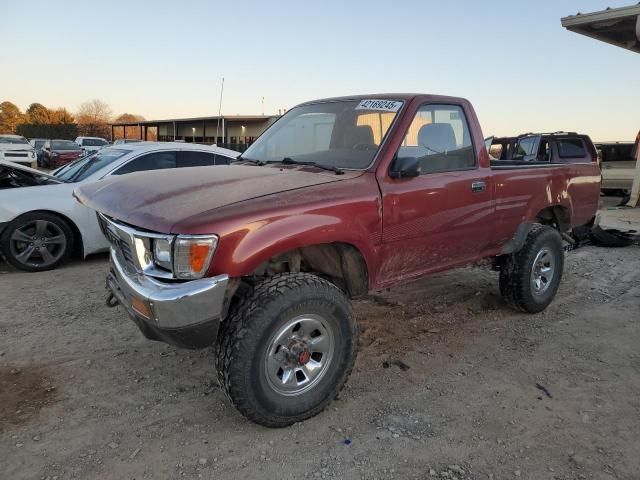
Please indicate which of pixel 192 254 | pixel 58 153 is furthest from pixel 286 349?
pixel 58 153

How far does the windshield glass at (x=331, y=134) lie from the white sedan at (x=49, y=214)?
290cm

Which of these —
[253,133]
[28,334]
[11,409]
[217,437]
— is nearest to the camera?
[217,437]

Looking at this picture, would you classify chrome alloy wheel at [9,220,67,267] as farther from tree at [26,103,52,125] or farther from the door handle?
tree at [26,103,52,125]

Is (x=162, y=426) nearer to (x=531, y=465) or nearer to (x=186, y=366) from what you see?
(x=186, y=366)

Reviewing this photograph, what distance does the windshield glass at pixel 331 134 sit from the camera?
349 cm

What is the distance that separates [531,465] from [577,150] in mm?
10476

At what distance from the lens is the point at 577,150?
11.3m

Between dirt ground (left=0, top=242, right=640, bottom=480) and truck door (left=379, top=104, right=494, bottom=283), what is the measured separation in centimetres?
84

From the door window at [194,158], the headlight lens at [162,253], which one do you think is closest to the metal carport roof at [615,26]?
the door window at [194,158]

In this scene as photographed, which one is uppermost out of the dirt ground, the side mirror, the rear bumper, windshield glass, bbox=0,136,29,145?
windshield glass, bbox=0,136,29,145

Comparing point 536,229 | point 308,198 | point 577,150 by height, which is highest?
point 577,150

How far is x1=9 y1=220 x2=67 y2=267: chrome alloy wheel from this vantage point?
18.8ft

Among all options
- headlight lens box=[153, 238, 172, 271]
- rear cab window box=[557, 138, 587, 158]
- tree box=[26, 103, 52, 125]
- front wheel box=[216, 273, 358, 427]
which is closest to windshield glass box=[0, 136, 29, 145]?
rear cab window box=[557, 138, 587, 158]

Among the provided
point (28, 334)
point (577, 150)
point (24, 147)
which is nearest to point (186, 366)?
point (28, 334)
